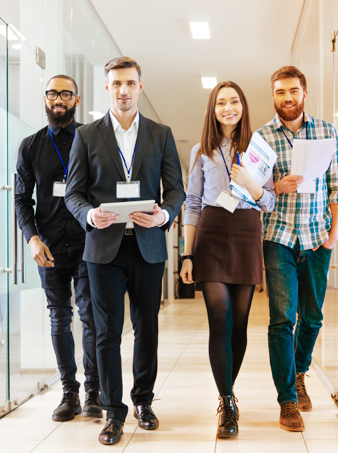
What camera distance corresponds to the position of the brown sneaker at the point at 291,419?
2.33 meters

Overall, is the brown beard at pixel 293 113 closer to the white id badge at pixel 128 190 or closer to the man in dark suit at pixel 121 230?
the man in dark suit at pixel 121 230

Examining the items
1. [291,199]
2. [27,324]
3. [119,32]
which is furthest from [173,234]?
[291,199]

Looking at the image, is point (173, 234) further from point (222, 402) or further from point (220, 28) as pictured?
point (222, 402)

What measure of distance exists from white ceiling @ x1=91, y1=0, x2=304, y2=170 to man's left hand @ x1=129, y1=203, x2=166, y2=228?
4.05 metres

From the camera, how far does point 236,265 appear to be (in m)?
2.35

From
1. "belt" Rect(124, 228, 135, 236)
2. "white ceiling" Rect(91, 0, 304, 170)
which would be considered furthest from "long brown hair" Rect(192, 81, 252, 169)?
"white ceiling" Rect(91, 0, 304, 170)

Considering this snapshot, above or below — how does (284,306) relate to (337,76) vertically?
below

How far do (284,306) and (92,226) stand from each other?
99 cm

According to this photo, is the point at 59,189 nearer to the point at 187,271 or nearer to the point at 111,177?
the point at 111,177

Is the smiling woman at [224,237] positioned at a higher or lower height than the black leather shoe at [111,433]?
higher

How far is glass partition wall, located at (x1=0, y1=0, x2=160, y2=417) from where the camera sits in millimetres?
2891

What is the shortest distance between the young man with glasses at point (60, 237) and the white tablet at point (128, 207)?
0.75 meters

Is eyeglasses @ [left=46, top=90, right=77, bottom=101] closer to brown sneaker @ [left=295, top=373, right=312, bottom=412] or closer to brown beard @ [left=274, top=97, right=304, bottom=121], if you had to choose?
brown beard @ [left=274, top=97, right=304, bottom=121]

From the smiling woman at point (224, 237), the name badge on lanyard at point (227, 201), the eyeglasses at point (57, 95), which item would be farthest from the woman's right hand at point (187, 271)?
the eyeglasses at point (57, 95)
